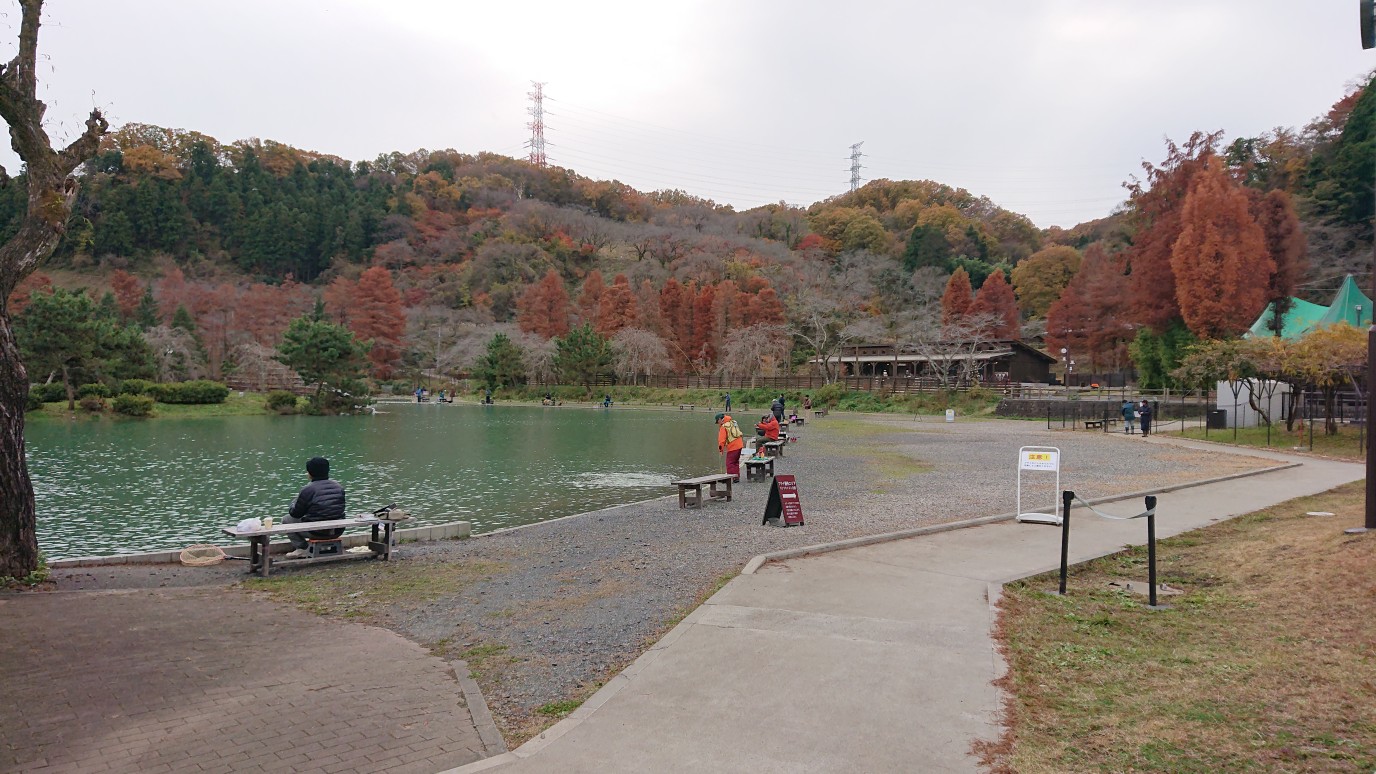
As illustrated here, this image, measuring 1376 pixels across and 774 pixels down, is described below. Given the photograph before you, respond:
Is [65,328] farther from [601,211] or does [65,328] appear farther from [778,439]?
[601,211]

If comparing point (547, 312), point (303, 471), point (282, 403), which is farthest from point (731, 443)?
point (547, 312)

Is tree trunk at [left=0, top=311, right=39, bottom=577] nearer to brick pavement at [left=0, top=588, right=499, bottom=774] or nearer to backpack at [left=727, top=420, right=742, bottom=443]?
brick pavement at [left=0, top=588, right=499, bottom=774]

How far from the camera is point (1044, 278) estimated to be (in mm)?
75188

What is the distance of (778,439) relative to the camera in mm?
20000

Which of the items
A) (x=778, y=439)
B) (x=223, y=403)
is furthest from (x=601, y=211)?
(x=778, y=439)

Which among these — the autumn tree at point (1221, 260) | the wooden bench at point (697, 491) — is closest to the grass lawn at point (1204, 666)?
the wooden bench at point (697, 491)

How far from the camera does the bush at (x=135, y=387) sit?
43.1 m

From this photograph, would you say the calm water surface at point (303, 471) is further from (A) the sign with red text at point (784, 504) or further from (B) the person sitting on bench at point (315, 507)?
(A) the sign with red text at point (784, 504)

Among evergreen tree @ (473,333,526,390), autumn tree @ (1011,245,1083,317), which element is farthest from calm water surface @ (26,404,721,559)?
autumn tree @ (1011,245,1083,317)

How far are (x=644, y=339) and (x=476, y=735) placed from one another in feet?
214

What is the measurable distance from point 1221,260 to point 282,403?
178 ft

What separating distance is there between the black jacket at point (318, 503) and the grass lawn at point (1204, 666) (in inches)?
294

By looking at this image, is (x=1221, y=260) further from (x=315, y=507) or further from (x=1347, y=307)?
(x=315, y=507)

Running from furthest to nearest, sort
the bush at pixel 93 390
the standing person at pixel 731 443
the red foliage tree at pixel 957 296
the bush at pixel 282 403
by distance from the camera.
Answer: the red foliage tree at pixel 957 296 < the bush at pixel 282 403 < the bush at pixel 93 390 < the standing person at pixel 731 443
